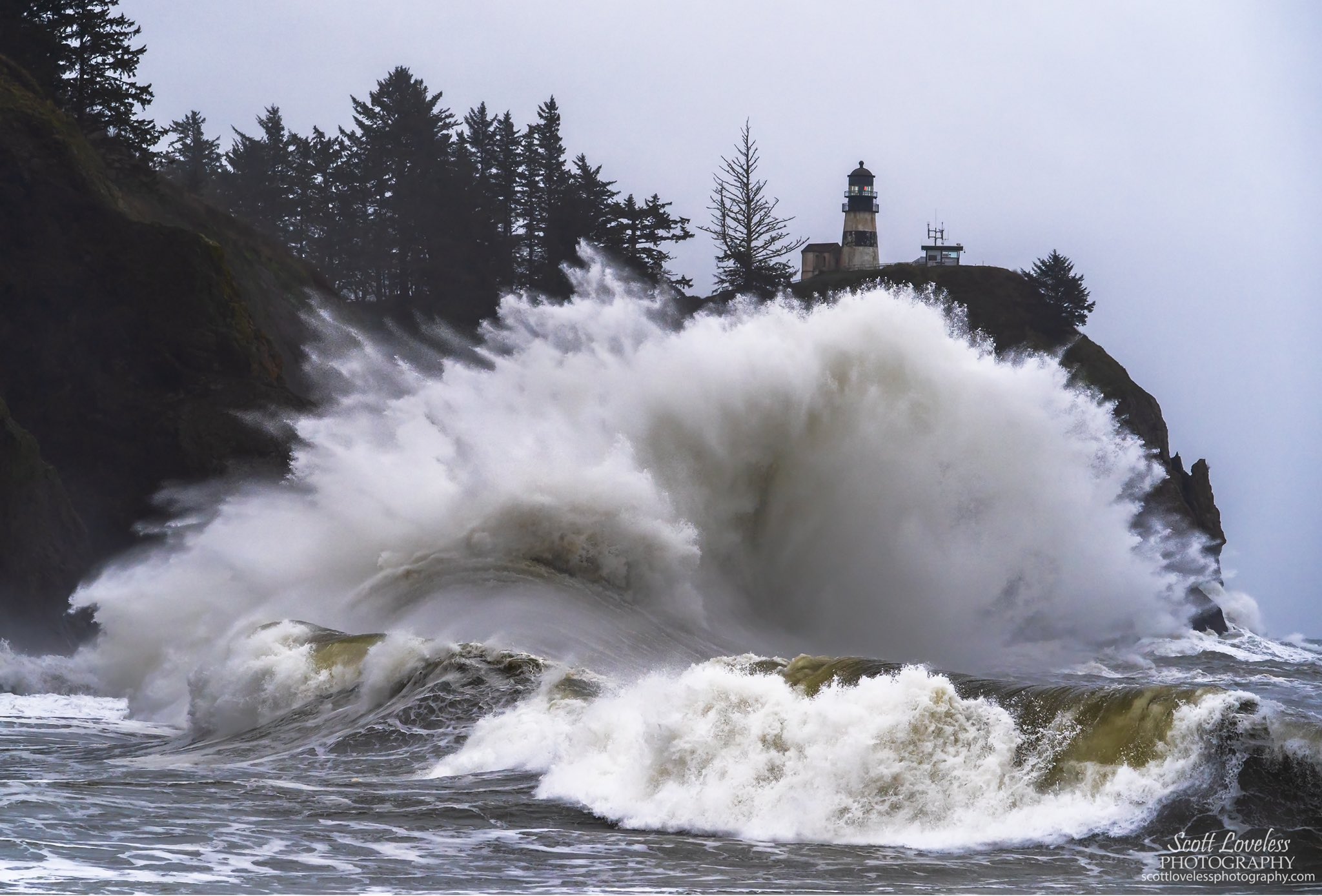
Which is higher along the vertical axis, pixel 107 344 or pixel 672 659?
pixel 107 344

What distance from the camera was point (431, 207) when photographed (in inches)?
2272

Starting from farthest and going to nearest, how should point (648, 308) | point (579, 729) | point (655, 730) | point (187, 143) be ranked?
1. point (187, 143)
2. point (648, 308)
3. point (579, 729)
4. point (655, 730)

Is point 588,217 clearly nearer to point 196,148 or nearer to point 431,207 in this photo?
point 431,207

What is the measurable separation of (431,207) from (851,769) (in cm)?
5140

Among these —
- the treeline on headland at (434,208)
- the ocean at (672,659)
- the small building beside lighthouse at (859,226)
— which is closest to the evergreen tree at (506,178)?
the treeline on headland at (434,208)

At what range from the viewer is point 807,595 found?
72.0 feet

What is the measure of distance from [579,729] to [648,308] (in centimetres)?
1646

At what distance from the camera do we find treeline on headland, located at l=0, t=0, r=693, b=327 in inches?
2160

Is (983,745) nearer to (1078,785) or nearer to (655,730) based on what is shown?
(1078,785)

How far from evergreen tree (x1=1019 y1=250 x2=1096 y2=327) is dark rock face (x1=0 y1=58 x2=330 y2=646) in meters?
39.0

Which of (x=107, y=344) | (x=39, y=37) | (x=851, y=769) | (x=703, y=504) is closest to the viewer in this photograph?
(x=851, y=769)

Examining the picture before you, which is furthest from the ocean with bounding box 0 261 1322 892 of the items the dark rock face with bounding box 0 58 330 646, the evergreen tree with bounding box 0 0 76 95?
the evergreen tree with bounding box 0 0 76 95

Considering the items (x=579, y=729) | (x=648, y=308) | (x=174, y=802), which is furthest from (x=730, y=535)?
(x=174, y=802)

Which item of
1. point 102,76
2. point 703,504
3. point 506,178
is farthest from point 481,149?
point 703,504
